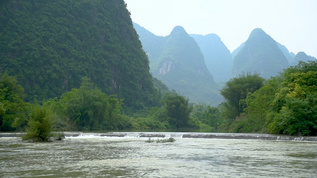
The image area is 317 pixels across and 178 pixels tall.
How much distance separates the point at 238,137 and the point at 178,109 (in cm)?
4264

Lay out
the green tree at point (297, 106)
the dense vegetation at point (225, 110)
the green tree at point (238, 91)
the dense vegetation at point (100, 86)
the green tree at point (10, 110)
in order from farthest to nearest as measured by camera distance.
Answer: the green tree at point (238, 91)
the green tree at point (10, 110)
the dense vegetation at point (100, 86)
the dense vegetation at point (225, 110)
the green tree at point (297, 106)

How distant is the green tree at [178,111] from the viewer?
232ft

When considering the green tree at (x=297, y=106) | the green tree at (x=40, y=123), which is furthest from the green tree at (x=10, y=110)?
the green tree at (x=297, y=106)

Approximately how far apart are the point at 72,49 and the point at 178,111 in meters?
37.5

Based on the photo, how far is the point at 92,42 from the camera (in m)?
102

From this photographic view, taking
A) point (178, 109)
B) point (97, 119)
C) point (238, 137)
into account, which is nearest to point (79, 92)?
point (97, 119)

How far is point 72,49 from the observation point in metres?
91.9

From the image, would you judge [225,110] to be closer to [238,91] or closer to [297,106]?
[238,91]

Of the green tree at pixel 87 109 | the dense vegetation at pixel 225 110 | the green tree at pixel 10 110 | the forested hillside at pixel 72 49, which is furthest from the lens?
the forested hillside at pixel 72 49

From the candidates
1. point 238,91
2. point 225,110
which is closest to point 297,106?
point 238,91

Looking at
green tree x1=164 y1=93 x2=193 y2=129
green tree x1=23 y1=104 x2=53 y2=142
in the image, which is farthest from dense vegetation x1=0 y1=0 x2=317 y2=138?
green tree x1=164 y1=93 x2=193 y2=129

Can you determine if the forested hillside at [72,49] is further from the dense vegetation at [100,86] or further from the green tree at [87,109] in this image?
the green tree at [87,109]

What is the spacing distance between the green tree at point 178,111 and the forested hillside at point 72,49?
2683 centimetres

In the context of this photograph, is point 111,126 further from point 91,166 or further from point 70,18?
point 70,18
